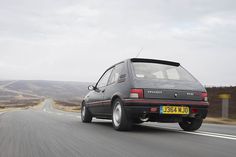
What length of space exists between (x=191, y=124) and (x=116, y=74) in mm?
2016

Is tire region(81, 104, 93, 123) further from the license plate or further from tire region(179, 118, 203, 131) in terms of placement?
the license plate

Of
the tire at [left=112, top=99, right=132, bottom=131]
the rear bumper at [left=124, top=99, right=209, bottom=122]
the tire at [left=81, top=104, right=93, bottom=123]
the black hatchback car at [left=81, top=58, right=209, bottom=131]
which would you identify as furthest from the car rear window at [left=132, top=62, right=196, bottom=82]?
the tire at [left=81, top=104, right=93, bottom=123]

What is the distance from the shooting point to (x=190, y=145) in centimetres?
480

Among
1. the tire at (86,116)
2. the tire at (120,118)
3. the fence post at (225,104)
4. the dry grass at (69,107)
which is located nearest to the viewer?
the tire at (120,118)

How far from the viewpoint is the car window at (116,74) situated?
7.72m

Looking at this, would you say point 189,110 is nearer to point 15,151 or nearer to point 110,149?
point 110,149

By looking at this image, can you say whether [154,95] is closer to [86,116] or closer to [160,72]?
[160,72]

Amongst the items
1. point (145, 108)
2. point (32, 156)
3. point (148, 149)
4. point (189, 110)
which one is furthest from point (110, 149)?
point (189, 110)

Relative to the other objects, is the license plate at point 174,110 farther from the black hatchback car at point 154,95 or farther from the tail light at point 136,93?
the tail light at point 136,93

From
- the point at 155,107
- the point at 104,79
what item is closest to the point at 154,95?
the point at 155,107

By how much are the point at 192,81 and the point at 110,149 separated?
11.1ft

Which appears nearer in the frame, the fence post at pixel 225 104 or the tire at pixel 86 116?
the tire at pixel 86 116

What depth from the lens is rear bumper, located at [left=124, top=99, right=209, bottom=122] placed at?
21.2 ft

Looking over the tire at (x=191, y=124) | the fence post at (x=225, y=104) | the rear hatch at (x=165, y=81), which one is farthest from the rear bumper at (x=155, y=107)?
the fence post at (x=225, y=104)
